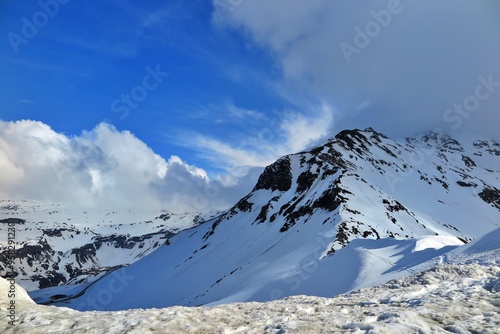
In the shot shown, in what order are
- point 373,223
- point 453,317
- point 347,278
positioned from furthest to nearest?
Answer: point 373,223
point 347,278
point 453,317

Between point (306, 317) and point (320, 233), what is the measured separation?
188ft

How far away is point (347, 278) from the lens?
112 ft

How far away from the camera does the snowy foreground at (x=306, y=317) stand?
24.6 feet

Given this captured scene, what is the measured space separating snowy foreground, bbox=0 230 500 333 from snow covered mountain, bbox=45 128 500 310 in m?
16.3

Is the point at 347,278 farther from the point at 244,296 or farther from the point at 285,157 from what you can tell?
the point at 285,157

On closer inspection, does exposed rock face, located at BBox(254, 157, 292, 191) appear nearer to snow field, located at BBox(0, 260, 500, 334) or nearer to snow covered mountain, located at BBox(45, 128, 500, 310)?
snow covered mountain, located at BBox(45, 128, 500, 310)

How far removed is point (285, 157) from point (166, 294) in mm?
65296

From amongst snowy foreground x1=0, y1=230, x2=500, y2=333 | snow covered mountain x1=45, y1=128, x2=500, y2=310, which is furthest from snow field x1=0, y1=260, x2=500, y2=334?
snow covered mountain x1=45, y1=128, x2=500, y2=310

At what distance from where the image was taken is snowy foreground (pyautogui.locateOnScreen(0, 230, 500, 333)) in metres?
7.48

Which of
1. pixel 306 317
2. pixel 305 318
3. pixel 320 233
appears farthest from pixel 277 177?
pixel 305 318

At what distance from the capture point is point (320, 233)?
6400 centimetres

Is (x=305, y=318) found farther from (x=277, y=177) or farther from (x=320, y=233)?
(x=277, y=177)

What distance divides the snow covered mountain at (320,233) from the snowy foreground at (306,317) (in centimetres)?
1628

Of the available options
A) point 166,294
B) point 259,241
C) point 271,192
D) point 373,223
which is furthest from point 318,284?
point 271,192
